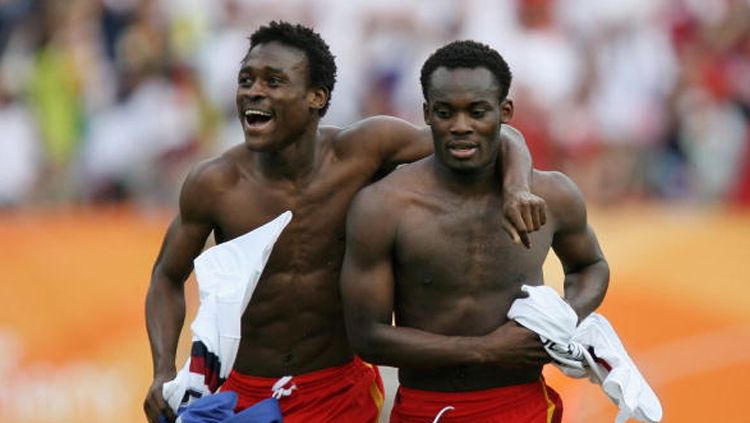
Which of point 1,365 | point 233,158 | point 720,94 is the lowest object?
point 1,365

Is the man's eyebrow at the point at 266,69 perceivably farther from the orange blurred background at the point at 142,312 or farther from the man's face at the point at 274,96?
the orange blurred background at the point at 142,312

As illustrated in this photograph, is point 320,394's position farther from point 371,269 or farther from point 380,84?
point 380,84

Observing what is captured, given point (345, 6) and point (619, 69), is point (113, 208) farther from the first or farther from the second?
point (619, 69)

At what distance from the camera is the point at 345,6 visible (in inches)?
592

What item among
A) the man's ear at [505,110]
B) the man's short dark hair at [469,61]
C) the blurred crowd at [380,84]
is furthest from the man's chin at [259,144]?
the blurred crowd at [380,84]

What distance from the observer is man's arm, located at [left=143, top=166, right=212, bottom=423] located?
26.9ft

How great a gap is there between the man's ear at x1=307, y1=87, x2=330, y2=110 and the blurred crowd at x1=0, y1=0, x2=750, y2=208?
5781 mm

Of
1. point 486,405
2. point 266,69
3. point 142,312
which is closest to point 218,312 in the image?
point 266,69

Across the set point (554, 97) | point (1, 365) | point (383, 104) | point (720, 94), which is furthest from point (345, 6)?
point (1, 365)

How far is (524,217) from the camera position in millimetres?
7289

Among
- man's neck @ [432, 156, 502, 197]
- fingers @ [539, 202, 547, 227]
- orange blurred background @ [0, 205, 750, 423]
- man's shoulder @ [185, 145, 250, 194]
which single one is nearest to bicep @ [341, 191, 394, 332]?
man's neck @ [432, 156, 502, 197]

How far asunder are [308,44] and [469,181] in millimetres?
979

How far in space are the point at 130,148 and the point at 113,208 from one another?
0.85 metres

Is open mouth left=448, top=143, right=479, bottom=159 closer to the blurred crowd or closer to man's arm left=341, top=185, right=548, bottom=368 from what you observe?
man's arm left=341, top=185, right=548, bottom=368
